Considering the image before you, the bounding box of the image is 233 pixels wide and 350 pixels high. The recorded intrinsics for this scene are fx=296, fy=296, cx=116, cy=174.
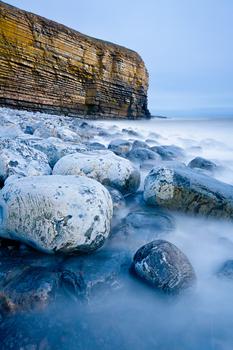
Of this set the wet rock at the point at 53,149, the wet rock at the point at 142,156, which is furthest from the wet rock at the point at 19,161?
the wet rock at the point at 142,156

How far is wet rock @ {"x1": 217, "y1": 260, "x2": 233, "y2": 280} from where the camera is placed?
181 cm

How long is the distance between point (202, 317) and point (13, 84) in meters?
11.0

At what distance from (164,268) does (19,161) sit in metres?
1.80

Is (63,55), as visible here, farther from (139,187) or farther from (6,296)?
(6,296)

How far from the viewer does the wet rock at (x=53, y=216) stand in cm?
179

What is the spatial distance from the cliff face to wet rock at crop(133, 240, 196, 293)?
10.3 meters

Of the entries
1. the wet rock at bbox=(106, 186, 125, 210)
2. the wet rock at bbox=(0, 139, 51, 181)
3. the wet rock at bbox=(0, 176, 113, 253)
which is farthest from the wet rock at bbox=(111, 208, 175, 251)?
the wet rock at bbox=(0, 139, 51, 181)

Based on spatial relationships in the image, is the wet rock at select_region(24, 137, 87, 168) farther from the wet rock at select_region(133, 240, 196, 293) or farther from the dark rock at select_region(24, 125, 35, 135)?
the dark rock at select_region(24, 125, 35, 135)

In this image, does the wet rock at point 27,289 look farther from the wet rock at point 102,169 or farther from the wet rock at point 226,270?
the wet rock at point 102,169

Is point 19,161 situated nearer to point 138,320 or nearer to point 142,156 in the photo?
point 138,320

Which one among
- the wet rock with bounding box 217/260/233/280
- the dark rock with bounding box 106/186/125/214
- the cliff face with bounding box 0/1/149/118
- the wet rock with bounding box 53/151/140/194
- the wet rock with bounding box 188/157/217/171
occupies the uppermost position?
the cliff face with bounding box 0/1/149/118

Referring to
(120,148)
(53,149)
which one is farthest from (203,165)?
(53,149)

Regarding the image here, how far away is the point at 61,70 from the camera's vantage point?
42.5 feet

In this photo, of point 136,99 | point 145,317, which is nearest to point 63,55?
point 136,99
